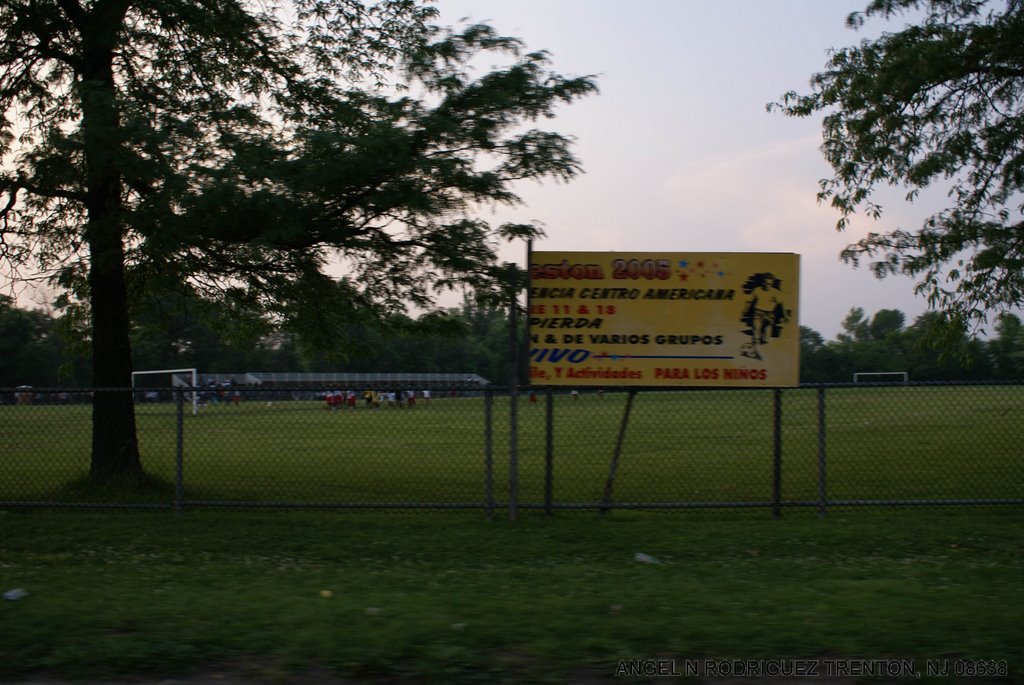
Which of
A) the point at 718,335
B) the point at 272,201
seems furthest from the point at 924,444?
the point at 272,201

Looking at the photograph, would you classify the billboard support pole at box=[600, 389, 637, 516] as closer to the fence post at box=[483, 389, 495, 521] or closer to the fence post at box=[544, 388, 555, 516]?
the fence post at box=[544, 388, 555, 516]

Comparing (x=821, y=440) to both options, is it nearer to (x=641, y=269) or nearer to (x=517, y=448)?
(x=641, y=269)

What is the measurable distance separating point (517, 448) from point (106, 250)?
5719mm

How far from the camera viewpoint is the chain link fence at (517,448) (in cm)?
1095

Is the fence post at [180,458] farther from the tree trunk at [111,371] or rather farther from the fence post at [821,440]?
the fence post at [821,440]

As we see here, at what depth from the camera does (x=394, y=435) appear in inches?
450

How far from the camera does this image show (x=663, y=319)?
35.4 ft

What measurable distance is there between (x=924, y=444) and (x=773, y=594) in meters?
5.68

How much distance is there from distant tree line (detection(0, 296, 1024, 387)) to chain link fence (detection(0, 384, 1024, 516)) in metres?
1.11

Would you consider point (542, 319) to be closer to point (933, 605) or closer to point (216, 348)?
point (933, 605)

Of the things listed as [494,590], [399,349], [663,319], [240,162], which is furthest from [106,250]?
[399,349]

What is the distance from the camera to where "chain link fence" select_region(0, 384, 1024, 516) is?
1095 centimetres

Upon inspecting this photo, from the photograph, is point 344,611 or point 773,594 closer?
point 344,611

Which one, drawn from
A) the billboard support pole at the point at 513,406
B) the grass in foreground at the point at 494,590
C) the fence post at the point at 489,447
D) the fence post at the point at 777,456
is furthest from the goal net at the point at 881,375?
the fence post at the point at 489,447
